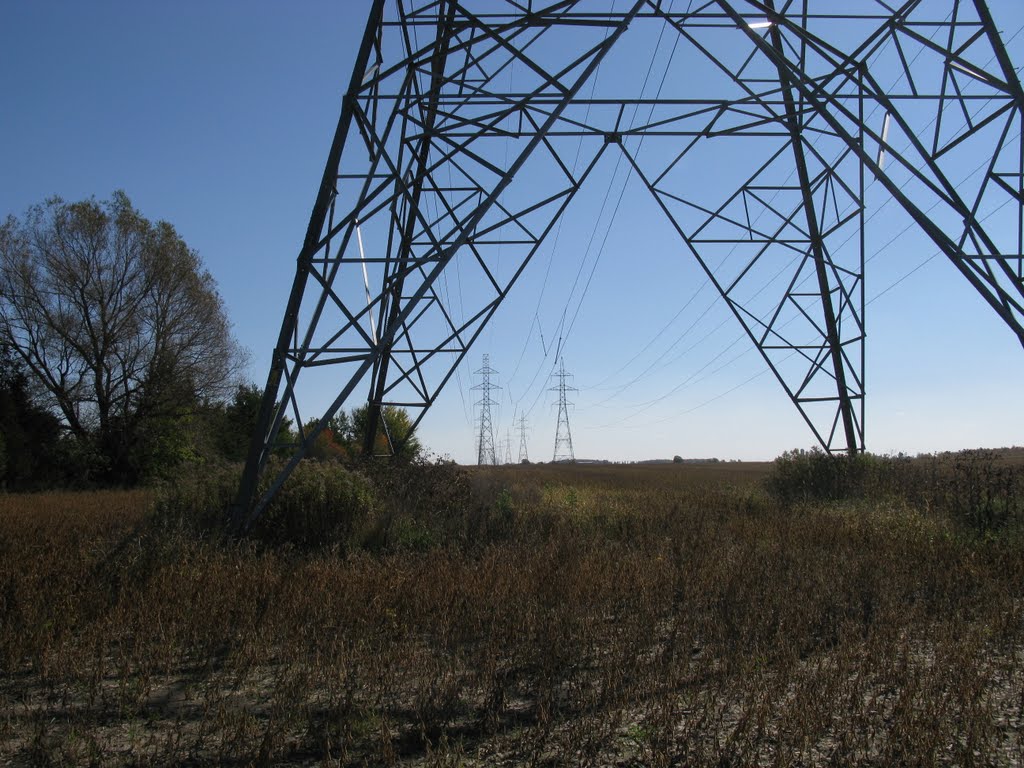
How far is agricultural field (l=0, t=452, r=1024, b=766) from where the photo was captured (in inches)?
145

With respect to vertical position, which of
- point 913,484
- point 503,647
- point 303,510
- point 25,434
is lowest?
point 503,647

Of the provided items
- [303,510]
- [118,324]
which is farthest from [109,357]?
[303,510]

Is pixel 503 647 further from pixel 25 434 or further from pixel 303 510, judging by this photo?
pixel 25 434

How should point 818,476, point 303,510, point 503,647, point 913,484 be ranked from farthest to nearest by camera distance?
point 818,476
point 913,484
point 303,510
point 503,647

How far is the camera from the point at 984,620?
5.92 meters

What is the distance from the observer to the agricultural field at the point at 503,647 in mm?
3684

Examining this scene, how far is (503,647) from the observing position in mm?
5227

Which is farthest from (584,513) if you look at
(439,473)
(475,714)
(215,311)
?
(215,311)

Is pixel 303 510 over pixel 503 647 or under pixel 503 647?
over

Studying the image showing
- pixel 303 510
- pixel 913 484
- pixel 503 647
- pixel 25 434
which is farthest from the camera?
pixel 25 434

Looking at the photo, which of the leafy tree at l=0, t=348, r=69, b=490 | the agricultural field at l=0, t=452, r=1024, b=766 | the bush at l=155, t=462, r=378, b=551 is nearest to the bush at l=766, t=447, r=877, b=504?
the agricultural field at l=0, t=452, r=1024, b=766

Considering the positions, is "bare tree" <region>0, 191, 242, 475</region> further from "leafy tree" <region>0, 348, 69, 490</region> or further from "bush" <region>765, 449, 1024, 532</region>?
"bush" <region>765, 449, 1024, 532</region>

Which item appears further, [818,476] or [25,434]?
[25,434]

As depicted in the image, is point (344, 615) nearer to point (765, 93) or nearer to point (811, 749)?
point (811, 749)
